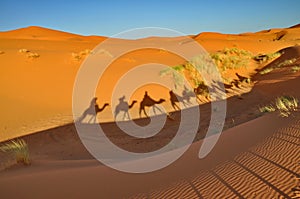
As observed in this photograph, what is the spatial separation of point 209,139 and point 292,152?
2.14 metres

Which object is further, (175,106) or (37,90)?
(37,90)

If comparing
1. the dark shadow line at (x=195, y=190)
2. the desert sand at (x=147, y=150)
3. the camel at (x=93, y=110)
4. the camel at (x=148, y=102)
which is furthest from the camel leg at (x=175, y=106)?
the dark shadow line at (x=195, y=190)

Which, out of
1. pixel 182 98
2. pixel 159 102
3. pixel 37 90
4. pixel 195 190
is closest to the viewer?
pixel 195 190

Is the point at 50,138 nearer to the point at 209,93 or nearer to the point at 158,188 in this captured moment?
the point at 158,188

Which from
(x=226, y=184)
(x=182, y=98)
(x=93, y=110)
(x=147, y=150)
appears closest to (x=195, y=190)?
(x=226, y=184)

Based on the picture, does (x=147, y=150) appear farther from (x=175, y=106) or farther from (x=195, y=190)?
(x=175, y=106)

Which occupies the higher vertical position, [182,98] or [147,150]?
[182,98]

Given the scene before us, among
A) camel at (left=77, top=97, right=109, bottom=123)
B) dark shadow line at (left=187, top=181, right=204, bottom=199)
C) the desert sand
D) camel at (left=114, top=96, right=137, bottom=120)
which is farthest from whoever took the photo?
camel at (left=114, top=96, right=137, bottom=120)

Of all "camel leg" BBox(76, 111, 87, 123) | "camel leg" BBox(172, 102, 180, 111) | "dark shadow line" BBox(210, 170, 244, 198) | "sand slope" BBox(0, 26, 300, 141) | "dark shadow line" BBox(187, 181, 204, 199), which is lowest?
"camel leg" BBox(172, 102, 180, 111)

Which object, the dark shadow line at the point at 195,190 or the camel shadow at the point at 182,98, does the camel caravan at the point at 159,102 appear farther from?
the dark shadow line at the point at 195,190

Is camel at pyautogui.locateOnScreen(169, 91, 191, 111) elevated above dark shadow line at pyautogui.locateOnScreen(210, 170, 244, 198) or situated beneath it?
situated beneath

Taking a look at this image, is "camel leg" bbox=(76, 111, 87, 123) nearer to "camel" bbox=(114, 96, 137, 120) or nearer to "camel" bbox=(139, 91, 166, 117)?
"camel" bbox=(114, 96, 137, 120)

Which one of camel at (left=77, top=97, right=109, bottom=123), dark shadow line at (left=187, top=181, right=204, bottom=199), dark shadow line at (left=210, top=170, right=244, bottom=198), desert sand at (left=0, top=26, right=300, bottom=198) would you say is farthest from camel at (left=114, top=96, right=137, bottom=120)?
dark shadow line at (left=187, top=181, right=204, bottom=199)

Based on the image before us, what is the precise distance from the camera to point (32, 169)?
6.07m
